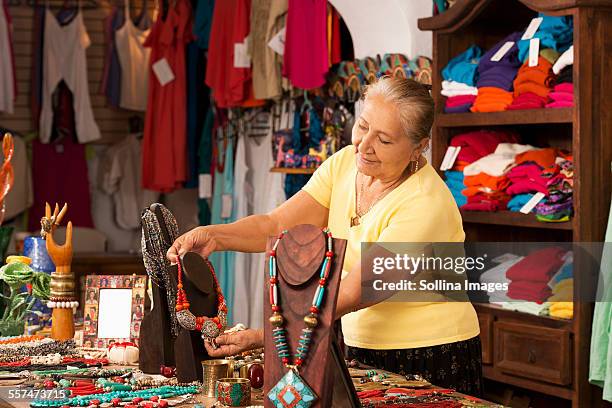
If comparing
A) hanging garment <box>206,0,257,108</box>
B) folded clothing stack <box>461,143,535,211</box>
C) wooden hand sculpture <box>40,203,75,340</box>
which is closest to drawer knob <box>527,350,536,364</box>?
folded clothing stack <box>461,143,535,211</box>

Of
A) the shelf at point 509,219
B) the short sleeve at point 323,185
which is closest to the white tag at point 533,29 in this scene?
the shelf at point 509,219

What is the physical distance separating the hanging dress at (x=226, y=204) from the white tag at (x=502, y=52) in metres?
2.97

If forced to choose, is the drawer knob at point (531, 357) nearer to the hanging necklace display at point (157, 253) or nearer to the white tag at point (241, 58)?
the hanging necklace display at point (157, 253)

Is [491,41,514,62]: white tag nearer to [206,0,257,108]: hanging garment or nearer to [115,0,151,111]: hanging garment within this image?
[206,0,257,108]: hanging garment

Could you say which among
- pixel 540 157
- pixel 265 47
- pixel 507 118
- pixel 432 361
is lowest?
pixel 432 361

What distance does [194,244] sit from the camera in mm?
A: 2928

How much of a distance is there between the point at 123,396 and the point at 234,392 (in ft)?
1.00

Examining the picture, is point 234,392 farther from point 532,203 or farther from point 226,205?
point 226,205

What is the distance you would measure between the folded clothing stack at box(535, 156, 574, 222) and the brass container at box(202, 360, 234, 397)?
2.21 meters

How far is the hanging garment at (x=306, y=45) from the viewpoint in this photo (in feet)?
19.4

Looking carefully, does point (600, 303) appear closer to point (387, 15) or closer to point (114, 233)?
point (387, 15)

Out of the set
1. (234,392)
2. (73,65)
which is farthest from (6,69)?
(234,392)

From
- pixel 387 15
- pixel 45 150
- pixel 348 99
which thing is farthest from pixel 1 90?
pixel 387 15

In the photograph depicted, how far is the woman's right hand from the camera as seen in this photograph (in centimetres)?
279
